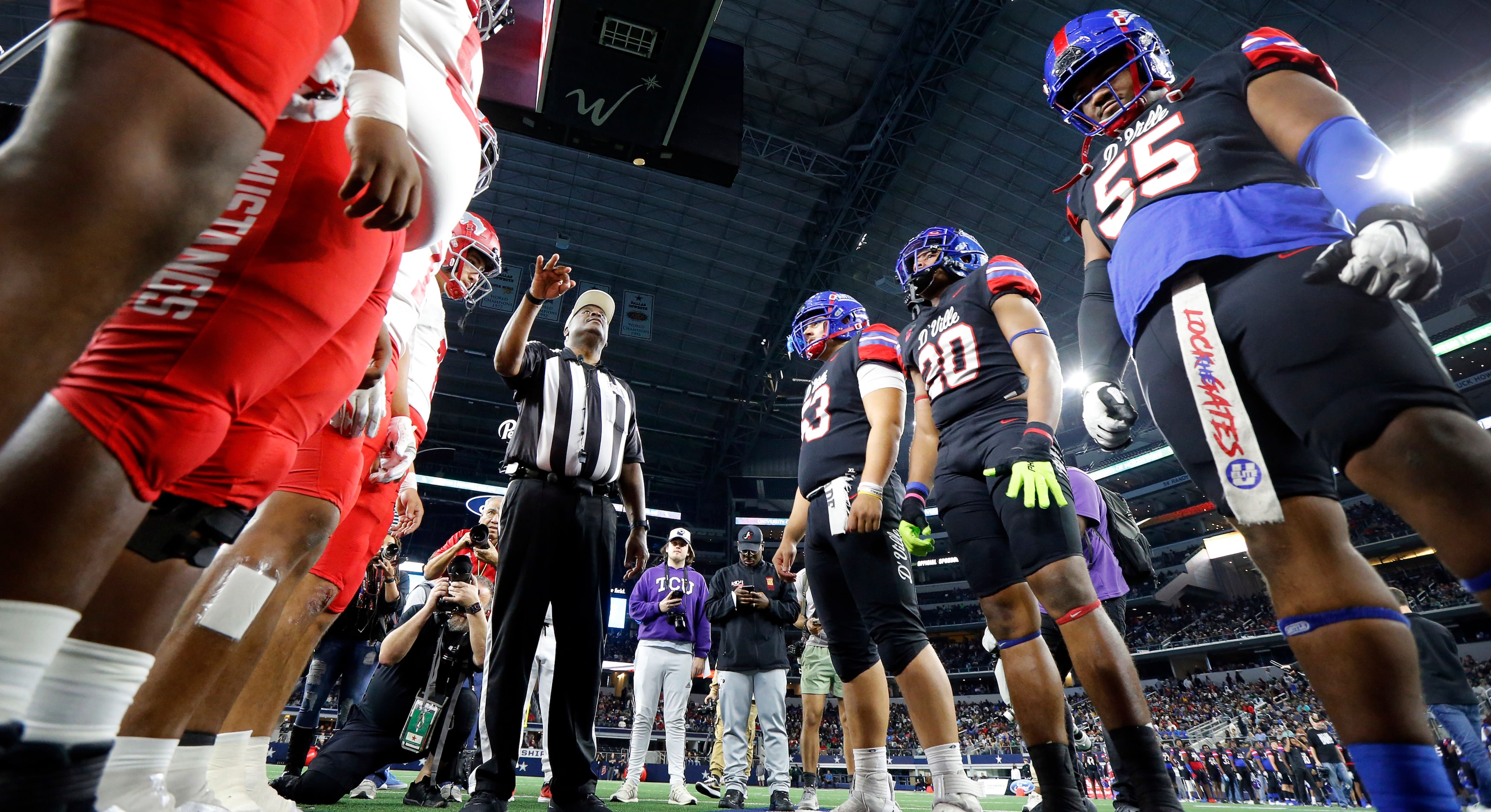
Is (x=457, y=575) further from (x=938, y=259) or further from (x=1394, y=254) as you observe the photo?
(x=1394, y=254)

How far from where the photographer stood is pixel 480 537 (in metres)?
3.94

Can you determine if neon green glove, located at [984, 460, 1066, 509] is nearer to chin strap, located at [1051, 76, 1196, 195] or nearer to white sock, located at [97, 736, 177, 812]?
chin strap, located at [1051, 76, 1196, 195]

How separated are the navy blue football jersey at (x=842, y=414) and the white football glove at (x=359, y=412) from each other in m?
2.03

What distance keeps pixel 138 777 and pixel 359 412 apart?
1.00 metres

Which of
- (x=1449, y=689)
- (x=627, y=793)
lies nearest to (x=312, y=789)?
(x=627, y=793)

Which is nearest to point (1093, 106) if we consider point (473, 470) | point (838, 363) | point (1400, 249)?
point (1400, 249)

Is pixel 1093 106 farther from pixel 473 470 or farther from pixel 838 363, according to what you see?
pixel 473 470

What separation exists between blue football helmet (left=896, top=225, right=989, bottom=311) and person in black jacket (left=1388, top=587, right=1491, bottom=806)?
4.75m

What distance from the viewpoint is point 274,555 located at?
5.64ft

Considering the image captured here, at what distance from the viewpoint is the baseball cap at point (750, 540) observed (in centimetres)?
661

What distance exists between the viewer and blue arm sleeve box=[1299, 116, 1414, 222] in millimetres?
1268

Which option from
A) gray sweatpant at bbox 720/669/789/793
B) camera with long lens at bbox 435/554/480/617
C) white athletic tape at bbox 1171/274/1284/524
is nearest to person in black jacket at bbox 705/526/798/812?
gray sweatpant at bbox 720/669/789/793

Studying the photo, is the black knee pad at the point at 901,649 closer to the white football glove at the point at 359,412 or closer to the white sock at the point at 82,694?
the white football glove at the point at 359,412

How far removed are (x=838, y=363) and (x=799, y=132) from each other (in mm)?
14439
